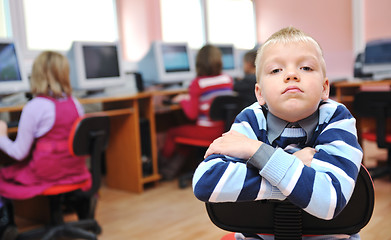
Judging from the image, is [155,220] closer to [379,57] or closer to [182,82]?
[182,82]

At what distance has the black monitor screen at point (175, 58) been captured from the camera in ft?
13.5

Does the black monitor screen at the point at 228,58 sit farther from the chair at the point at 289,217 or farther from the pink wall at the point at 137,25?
the chair at the point at 289,217

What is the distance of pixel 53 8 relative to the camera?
4.16 m

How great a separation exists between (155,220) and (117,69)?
1.51 m

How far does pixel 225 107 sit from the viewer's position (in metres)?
3.24

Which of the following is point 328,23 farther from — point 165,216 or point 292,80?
point 292,80

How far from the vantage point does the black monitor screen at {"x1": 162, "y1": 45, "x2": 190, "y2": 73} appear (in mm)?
4102

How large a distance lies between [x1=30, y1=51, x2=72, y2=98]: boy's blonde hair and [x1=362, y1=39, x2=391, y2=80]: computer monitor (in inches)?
117

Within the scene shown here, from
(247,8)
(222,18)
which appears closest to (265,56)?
(222,18)

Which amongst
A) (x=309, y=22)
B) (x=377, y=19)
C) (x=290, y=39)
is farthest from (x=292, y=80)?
(x=309, y=22)

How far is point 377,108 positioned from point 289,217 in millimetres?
2432

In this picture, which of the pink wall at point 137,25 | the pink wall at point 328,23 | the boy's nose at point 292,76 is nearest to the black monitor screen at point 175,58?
the pink wall at point 137,25

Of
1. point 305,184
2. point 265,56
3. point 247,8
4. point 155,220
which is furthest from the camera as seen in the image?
point 247,8

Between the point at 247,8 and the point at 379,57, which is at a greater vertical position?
the point at 247,8
